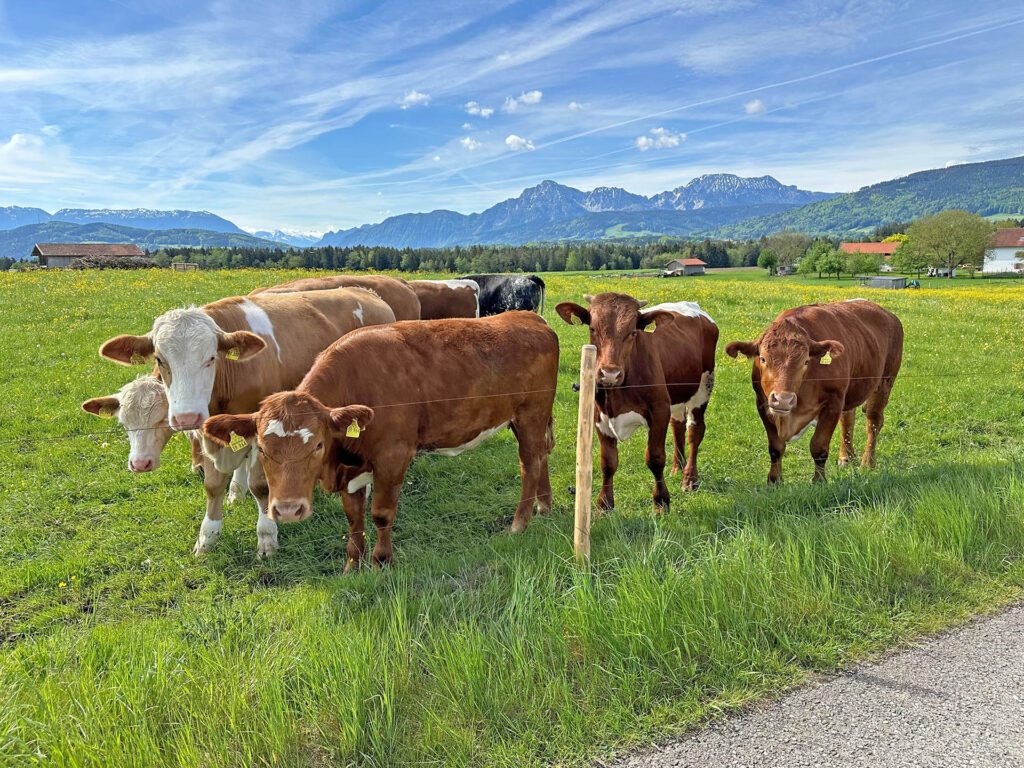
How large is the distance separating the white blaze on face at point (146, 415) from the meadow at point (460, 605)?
101 cm

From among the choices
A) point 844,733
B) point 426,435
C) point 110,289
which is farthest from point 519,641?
point 110,289

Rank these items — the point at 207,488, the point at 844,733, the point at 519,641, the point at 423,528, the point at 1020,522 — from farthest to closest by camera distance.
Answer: the point at 423,528 → the point at 207,488 → the point at 1020,522 → the point at 519,641 → the point at 844,733

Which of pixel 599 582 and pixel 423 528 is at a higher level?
pixel 599 582

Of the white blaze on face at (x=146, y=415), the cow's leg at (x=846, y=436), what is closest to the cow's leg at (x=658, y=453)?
the cow's leg at (x=846, y=436)

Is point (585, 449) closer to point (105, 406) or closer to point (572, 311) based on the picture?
point (572, 311)

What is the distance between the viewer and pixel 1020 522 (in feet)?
18.8

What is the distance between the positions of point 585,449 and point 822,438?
4.22m

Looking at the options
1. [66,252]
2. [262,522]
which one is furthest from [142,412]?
[66,252]

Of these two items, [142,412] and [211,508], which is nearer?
[211,508]

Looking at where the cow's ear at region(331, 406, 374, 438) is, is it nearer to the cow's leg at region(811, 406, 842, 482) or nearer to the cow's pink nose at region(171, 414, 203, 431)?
the cow's pink nose at region(171, 414, 203, 431)

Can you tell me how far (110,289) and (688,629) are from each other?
1016 inches

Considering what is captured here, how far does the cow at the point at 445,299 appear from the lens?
15758 mm

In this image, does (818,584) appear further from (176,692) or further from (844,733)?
(176,692)

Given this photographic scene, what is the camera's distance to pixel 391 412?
5582 millimetres
